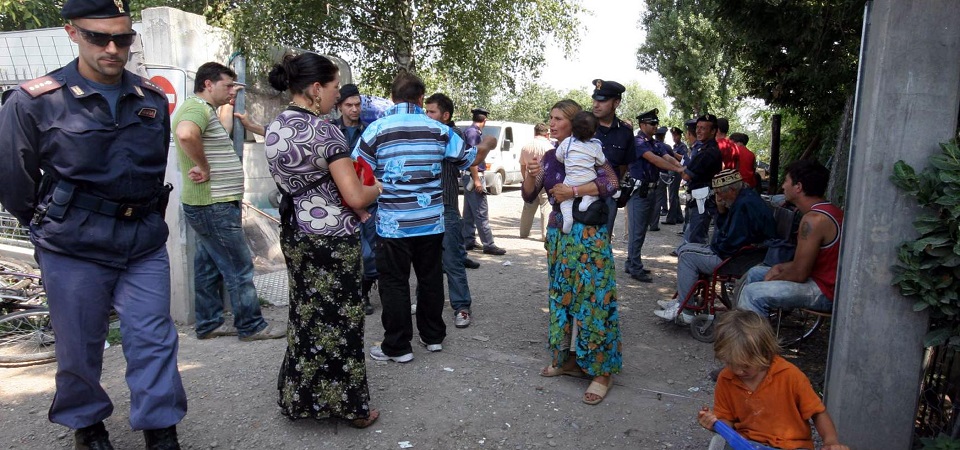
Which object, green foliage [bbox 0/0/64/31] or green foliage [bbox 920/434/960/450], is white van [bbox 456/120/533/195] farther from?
green foliage [bbox 920/434/960/450]

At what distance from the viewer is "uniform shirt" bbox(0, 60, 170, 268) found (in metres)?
2.59

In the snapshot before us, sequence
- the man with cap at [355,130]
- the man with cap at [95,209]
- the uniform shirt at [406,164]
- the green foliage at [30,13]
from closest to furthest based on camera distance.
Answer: the man with cap at [95,209] → the uniform shirt at [406,164] → the man with cap at [355,130] → the green foliage at [30,13]

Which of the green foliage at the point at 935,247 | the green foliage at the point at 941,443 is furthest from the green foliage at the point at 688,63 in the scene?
the green foliage at the point at 941,443

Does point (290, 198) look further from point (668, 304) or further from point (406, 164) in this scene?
point (668, 304)

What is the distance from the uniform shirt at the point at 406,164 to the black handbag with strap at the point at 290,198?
3.11ft

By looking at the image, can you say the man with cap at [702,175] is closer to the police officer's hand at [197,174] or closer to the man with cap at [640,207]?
the man with cap at [640,207]

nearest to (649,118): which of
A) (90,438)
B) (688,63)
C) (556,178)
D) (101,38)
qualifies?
(556,178)

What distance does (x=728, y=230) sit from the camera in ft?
15.7

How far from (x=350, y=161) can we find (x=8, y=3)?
1325 centimetres

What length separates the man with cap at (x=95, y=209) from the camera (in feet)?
8.55

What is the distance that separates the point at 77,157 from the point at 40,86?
0.32 meters

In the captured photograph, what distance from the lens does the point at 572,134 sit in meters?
3.89

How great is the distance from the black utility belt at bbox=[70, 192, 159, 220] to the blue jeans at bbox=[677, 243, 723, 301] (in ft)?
12.4

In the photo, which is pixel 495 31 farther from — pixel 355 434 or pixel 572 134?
pixel 355 434
